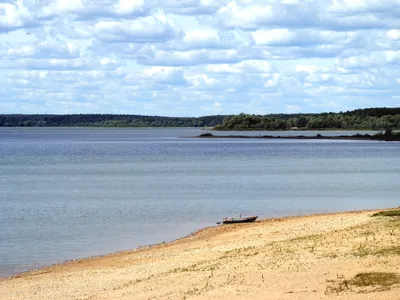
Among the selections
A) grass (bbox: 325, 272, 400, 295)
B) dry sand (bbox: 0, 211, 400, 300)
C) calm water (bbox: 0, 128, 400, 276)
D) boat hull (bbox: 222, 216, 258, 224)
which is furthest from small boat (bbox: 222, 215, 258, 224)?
grass (bbox: 325, 272, 400, 295)

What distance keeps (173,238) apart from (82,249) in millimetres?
3565

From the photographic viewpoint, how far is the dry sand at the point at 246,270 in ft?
56.9

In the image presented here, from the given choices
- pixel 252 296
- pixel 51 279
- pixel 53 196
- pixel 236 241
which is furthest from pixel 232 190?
pixel 252 296

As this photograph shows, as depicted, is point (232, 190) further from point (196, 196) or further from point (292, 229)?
point (292, 229)

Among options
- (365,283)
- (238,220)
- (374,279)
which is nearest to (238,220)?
(238,220)

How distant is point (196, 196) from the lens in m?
49.0

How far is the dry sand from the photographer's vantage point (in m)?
17.3

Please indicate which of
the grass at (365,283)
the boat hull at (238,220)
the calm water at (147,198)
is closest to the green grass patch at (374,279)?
the grass at (365,283)

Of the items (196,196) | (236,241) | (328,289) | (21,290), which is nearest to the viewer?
(328,289)

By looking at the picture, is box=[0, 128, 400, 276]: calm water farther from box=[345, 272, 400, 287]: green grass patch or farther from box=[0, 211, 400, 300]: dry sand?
box=[345, 272, 400, 287]: green grass patch

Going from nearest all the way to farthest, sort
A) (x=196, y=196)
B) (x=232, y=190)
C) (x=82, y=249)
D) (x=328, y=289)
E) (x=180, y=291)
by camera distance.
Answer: (x=328, y=289)
(x=180, y=291)
(x=82, y=249)
(x=196, y=196)
(x=232, y=190)

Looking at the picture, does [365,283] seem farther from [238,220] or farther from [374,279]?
[238,220]

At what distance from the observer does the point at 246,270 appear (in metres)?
19.6

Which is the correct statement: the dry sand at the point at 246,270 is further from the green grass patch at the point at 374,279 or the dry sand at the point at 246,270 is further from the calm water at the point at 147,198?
the calm water at the point at 147,198
